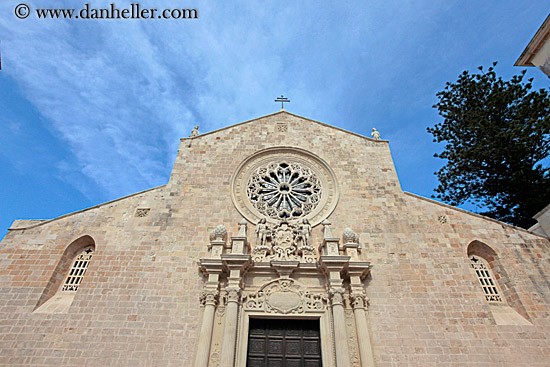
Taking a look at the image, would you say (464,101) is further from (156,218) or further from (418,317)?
(156,218)

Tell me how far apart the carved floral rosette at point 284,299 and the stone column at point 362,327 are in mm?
741

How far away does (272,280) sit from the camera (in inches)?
323

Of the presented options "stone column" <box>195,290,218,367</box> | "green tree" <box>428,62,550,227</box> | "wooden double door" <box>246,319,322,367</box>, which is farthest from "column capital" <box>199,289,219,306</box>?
"green tree" <box>428,62,550,227</box>

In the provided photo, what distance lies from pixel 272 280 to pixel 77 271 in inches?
202

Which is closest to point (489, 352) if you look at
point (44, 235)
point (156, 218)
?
point (156, 218)

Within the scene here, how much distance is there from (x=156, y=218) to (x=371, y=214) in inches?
243

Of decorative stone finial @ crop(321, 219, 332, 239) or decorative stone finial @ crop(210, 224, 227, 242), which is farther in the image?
decorative stone finial @ crop(321, 219, 332, 239)

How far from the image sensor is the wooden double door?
287 inches

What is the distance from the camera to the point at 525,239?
345 inches

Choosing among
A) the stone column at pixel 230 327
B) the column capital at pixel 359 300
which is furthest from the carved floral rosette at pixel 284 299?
the column capital at pixel 359 300

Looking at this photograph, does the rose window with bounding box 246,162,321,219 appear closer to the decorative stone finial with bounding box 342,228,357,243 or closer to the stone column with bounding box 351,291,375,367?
the decorative stone finial with bounding box 342,228,357,243

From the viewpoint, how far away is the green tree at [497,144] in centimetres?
1278

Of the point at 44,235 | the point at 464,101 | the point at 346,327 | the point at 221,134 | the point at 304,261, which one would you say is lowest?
the point at 346,327

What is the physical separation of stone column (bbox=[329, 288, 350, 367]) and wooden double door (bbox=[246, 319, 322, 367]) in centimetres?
59
